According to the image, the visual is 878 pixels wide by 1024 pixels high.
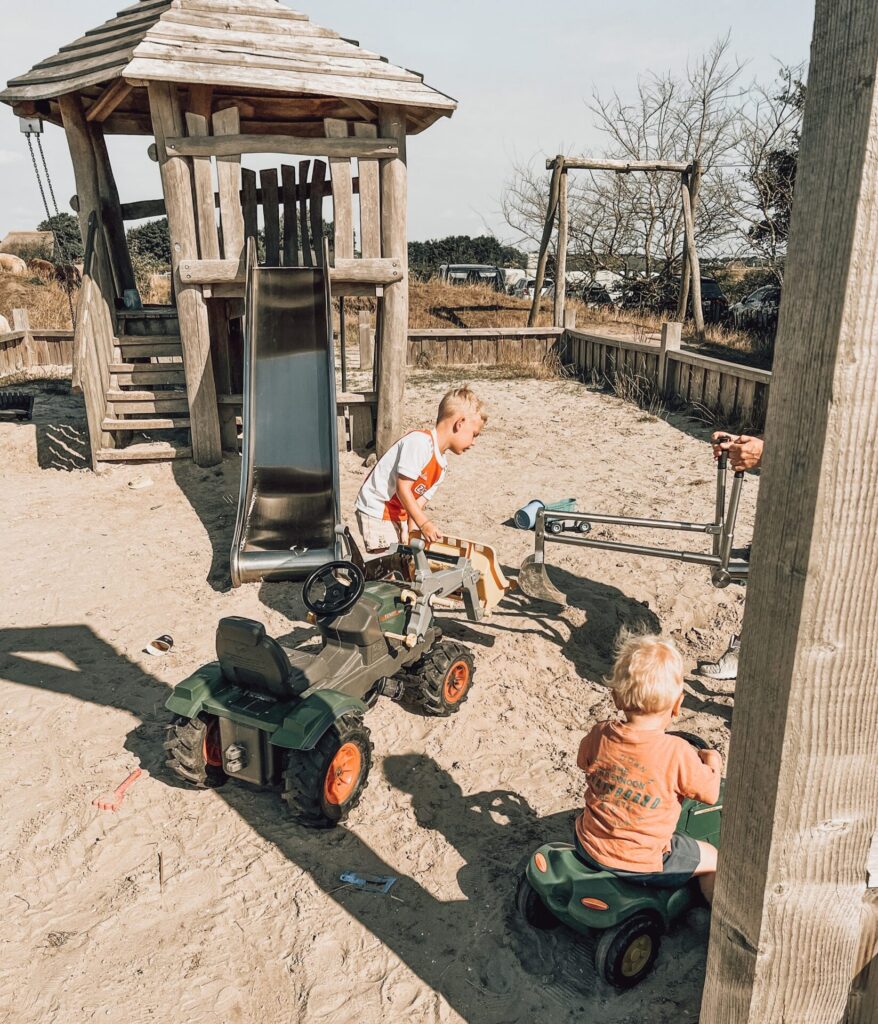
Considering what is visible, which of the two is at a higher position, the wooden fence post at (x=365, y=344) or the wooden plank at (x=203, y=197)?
the wooden plank at (x=203, y=197)

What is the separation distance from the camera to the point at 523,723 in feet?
13.8

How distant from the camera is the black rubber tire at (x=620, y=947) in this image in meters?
2.59

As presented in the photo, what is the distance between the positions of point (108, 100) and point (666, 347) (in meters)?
6.88

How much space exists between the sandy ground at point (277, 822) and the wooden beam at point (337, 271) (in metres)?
2.63

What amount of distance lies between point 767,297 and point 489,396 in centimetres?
869

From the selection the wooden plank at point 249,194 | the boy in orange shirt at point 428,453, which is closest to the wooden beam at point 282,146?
the wooden plank at point 249,194

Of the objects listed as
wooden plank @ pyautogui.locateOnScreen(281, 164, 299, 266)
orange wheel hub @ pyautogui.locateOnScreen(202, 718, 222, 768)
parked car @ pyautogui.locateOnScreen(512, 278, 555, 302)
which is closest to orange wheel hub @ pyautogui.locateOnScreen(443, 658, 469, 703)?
orange wheel hub @ pyautogui.locateOnScreen(202, 718, 222, 768)

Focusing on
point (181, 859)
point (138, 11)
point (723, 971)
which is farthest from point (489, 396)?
point (723, 971)

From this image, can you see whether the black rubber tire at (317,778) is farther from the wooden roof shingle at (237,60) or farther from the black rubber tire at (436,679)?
the wooden roof shingle at (237,60)

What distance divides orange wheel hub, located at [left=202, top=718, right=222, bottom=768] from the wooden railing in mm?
5001

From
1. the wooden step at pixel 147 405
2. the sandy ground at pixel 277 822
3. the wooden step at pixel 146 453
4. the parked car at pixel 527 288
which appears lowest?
the sandy ground at pixel 277 822

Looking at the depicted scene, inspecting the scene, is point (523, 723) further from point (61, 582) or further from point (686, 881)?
Answer: point (61, 582)

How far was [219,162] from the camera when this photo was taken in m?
7.96

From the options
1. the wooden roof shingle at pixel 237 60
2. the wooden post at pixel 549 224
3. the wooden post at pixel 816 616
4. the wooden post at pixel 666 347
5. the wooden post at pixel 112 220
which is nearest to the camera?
the wooden post at pixel 816 616
